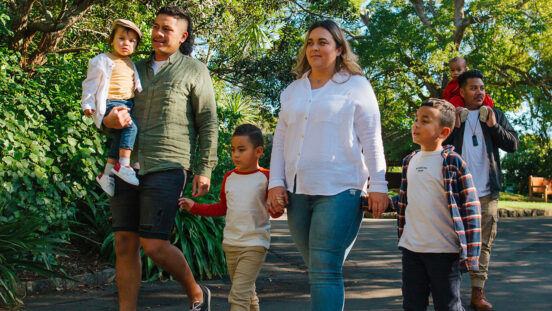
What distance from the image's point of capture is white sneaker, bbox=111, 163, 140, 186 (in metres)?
3.20

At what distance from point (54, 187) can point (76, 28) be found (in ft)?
15.2

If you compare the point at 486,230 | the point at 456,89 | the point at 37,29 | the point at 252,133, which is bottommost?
the point at 486,230

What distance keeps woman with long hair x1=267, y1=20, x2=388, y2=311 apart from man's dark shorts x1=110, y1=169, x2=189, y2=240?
2.12 feet

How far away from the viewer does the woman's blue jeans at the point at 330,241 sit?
2758 mm

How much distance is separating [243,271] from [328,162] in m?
0.96

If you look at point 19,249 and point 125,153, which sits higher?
point 125,153

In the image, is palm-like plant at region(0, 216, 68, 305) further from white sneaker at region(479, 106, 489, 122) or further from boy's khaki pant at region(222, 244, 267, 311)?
white sneaker at region(479, 106, 489, 122)

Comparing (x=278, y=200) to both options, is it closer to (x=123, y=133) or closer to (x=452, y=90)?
(x=123, y=133)

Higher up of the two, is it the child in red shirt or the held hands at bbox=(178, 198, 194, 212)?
the child in red shirt

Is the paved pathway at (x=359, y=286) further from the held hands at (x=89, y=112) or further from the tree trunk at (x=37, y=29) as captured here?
the tree trunk at (x=37, y=29)

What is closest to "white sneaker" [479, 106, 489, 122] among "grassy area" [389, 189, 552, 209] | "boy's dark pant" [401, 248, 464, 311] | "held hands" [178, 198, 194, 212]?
"boy's dark pant" [401, 248, 464, 311]

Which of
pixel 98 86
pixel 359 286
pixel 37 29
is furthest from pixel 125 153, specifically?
pixel 37 29

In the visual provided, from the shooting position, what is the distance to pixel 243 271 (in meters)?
3.33

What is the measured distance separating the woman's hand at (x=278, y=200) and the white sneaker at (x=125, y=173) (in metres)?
0.85
